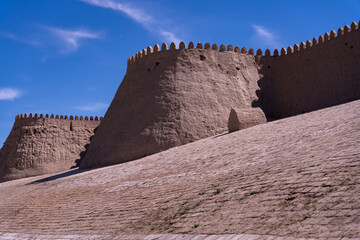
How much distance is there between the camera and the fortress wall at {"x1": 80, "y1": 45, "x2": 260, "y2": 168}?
60.0 feet

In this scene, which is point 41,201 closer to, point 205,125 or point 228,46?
point 205,125

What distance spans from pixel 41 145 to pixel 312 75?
1565 cm

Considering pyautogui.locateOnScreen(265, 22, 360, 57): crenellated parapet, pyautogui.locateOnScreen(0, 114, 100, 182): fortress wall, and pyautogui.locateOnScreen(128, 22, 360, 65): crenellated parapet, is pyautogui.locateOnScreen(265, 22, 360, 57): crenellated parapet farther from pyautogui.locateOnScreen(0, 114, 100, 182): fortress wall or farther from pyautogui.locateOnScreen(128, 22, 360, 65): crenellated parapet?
pyautogui.locateOnScreen(0, 114, 100, 182): fortress wall

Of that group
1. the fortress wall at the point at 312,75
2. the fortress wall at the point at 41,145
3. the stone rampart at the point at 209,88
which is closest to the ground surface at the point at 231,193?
the stone rampart at the point at 209,88

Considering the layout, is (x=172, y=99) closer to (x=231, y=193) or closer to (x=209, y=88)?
(x=209, y=88)

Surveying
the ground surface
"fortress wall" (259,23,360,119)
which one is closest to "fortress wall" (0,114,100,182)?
the ground surface

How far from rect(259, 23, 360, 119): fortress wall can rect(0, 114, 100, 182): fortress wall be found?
11.9 m

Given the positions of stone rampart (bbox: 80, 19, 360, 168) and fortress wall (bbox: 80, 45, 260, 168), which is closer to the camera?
stone rampart (bbox: 80, 19, 360, 168)

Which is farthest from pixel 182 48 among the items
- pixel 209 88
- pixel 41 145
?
pixel 41 145

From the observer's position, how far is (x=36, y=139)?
83.1ft

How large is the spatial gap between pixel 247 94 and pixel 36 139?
12873 millimetres

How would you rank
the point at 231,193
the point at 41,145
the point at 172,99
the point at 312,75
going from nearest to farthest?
the point at 231,193 < the point at 172,99 < the point at 312,75 < the point at 41,145

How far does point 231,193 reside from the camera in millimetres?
7215

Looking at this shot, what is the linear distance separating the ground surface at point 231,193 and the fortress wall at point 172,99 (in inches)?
132
